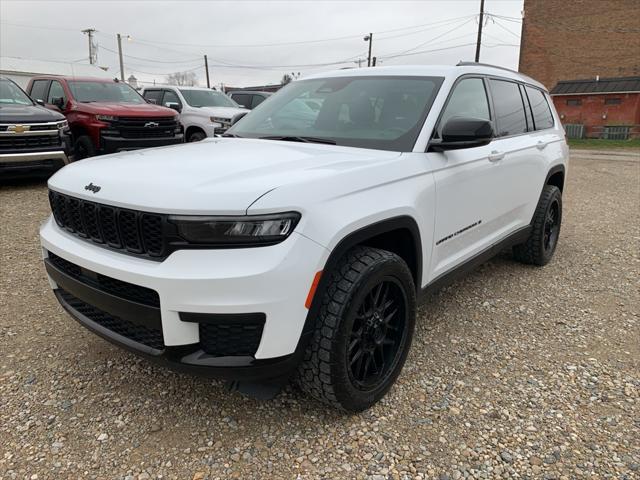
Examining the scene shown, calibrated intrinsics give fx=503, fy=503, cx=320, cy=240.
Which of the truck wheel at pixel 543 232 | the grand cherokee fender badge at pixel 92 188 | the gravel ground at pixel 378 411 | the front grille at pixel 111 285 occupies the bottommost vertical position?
the gravel ground at pixel 378 411

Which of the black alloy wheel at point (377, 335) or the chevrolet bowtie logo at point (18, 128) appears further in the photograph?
the chevrolet bowtie logo at point (18, 128)

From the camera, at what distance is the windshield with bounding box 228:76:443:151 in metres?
3.02

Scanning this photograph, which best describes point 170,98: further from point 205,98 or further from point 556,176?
point 556,176

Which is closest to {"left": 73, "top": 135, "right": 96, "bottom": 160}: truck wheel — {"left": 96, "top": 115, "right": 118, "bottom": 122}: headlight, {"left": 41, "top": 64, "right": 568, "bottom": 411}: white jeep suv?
{"left": 96, "top": 115, "right": 118, "bottom": 122}: headlight

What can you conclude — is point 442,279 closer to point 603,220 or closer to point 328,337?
point 328,337

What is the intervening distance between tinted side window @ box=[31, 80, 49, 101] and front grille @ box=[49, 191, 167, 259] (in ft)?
29.6

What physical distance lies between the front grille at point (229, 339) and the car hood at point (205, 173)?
481mm

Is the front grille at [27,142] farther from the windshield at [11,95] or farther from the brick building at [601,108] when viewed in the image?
the brick building at [601,108]

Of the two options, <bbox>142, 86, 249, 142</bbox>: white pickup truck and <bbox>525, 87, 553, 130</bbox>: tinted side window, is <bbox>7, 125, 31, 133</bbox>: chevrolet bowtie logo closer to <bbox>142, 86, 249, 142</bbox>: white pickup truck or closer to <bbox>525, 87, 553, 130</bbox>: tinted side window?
<bbox>142, 86, 249, 142</bbox>: white pickup truck

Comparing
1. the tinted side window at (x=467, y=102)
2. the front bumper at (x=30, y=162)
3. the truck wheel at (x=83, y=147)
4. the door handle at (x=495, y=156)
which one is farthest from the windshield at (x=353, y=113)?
the truck wheel at (x=83, y=147)

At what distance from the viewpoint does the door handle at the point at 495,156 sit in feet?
11.6

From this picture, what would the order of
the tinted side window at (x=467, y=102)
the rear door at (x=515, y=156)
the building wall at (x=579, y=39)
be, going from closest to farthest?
1. the tinted side window at (x=467, y=102)
2. the rear door at (x=515, y=156)
3. the building wall at (x=579, y=39)

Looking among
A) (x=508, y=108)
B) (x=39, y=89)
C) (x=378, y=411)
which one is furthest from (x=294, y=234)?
(x=39, y=89)

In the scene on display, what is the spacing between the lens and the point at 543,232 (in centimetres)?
475
